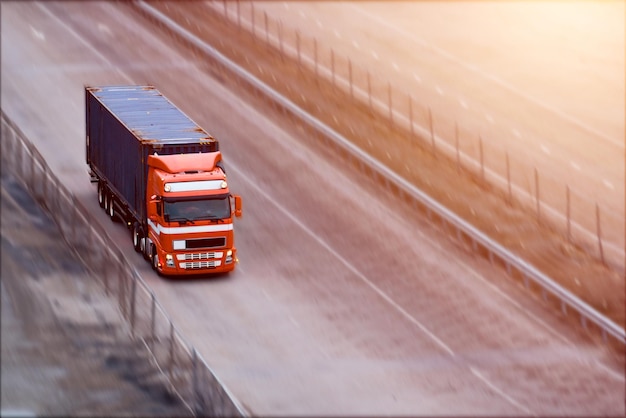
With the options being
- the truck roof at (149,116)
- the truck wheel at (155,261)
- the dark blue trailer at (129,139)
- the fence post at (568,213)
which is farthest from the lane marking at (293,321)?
the fence post at (568,213)

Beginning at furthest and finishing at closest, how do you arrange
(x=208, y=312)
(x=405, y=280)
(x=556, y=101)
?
1. (x=556, y=101)
2. (x=405, y=280)
3. (x=208, y=312)

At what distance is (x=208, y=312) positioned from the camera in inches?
1692

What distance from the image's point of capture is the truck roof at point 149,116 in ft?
153

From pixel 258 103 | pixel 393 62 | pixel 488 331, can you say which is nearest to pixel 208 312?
pixel 488 331

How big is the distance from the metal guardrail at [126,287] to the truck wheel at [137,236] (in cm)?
95

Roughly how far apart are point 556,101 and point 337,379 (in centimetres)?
3280

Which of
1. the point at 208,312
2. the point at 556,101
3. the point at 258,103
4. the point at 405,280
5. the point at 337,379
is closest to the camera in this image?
the point at 337,379

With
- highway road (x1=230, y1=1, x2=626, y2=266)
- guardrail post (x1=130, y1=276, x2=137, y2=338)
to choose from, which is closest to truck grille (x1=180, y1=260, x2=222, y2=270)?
guardrail post (x1=130, y1=276, x2=137, y2=338)

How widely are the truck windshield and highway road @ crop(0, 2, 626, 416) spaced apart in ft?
7.13

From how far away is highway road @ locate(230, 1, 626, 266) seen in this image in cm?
5975

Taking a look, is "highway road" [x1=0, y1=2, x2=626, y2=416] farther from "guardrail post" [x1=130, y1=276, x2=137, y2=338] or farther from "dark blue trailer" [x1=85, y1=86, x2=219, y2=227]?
"guardrail post" [x1=130, y1=276, x2=137, y2=338]

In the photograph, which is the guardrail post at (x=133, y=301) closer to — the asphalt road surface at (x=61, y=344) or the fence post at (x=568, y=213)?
the asphalt road surface at (x=61, y=344)

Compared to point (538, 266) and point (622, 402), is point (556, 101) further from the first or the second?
point (622, 402)

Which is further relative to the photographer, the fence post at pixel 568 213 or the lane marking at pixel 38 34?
the lane marking at pixel 38 34
